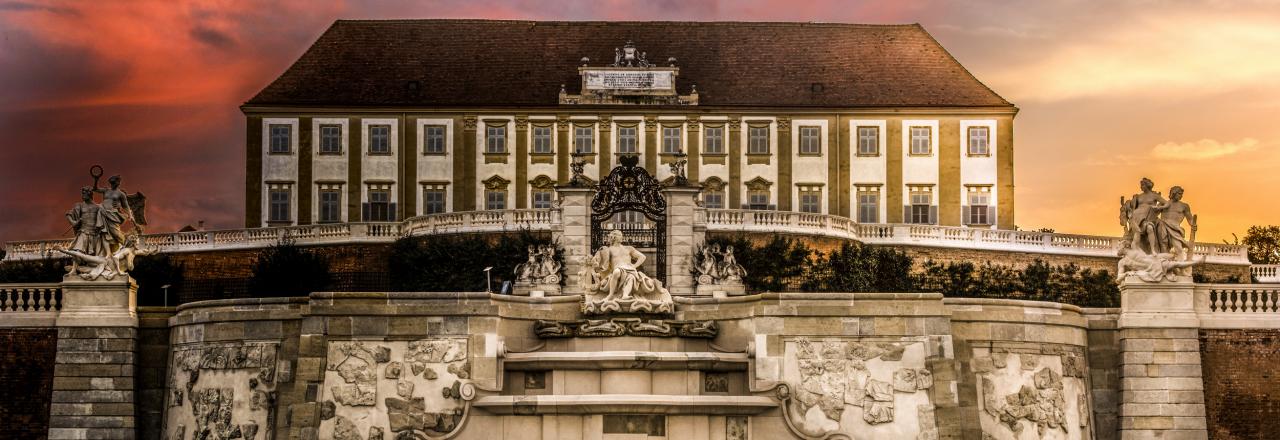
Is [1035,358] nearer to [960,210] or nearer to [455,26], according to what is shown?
[960,210]

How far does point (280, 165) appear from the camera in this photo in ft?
321

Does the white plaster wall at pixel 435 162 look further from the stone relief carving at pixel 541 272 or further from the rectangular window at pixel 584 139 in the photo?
the stone relief carving at pixel 541 272

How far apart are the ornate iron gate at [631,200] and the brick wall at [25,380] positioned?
61.0 feet

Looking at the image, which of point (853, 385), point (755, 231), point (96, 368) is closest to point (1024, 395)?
point (853, 385)

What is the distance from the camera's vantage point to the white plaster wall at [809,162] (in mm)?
98375

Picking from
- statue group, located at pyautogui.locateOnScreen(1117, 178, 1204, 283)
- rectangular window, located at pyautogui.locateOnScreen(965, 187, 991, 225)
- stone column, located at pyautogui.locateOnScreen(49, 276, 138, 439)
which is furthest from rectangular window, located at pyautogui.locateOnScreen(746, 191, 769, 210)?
stone column, located at pyautogui.locateOnScreen(49, 276, 138, 439)

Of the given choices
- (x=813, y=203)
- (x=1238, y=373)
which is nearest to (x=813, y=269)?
(x=813, y=203)

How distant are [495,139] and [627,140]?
5559mm

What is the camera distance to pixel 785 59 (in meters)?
101

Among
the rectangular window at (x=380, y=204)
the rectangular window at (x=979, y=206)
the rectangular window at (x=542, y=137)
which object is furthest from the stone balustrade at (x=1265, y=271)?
the rectangular window at (x=380, y=204)

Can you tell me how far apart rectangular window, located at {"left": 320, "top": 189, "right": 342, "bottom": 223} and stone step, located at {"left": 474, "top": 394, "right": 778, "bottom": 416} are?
50.6m

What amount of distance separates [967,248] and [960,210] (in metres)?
13.5

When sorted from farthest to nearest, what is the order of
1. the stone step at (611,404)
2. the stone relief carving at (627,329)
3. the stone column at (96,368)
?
the stone column at (96,368)
the stone relief carving at (627,329)
the stone step at (611,404)

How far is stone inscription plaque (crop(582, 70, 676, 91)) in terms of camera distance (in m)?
97.8
